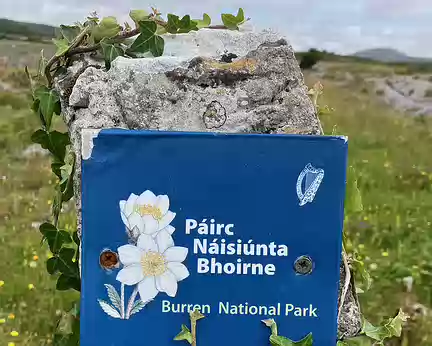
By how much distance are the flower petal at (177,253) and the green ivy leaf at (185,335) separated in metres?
0.20

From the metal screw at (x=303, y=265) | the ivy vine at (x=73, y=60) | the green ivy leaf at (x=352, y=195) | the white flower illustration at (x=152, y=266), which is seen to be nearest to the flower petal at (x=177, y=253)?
the white flower illustration at (x=152, y=266)

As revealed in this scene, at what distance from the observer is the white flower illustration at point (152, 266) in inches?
82.5

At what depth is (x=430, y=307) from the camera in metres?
4.72

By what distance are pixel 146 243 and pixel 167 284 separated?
0.14 metres

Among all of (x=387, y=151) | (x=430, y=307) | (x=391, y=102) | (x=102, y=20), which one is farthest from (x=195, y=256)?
(x=391, y=102)

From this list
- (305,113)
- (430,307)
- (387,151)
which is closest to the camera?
(305,113)

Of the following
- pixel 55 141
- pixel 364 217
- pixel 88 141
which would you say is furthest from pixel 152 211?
pixel 364 217

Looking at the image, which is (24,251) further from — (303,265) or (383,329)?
(303,265)

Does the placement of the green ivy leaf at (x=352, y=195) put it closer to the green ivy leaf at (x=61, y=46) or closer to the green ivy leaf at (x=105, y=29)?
the green ivy leaf at (x=105, y=29)

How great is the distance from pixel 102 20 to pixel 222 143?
70 cm

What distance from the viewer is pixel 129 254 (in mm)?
2105

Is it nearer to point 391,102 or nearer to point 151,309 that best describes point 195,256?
point 151,309

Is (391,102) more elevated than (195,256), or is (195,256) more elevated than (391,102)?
(391,102)

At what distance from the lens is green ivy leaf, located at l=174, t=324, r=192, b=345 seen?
209 centimetres
